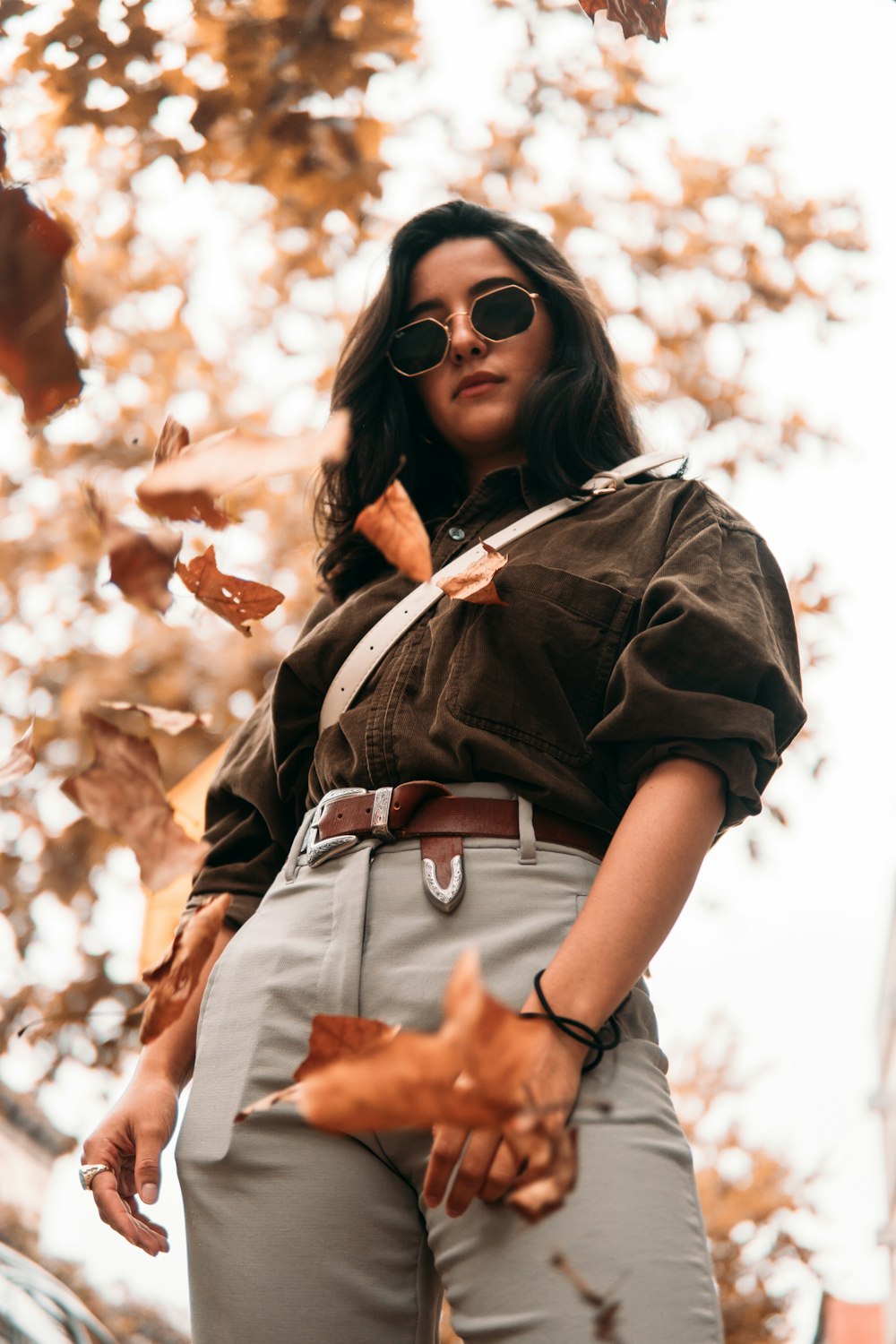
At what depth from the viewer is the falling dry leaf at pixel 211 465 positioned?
1530 millimetres

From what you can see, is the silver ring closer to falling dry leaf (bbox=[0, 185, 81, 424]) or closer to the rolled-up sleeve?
the rolled-up sleeve

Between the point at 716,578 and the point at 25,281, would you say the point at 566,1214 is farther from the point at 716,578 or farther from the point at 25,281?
the point at 25,281

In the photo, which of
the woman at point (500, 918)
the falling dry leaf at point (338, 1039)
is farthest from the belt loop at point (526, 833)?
the falling dry leaf at point (338, 1039)

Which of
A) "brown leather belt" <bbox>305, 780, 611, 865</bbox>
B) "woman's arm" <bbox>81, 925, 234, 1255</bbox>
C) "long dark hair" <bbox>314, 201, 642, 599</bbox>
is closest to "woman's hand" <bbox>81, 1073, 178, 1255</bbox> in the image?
"woman's arm" <bbox>81, 925, 234, 1255</bbox>

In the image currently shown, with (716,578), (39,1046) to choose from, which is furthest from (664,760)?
(39,1046)

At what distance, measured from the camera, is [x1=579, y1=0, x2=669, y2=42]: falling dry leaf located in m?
1.34

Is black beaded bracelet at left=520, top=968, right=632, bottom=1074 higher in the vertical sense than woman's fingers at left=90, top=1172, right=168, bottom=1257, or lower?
higher

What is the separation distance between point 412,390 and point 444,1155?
107cm

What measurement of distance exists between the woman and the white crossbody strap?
0.01m

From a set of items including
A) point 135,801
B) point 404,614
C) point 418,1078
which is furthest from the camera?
point 135,801

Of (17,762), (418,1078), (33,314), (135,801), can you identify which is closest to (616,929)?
(418,1078)

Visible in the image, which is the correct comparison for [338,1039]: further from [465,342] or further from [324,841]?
[465,342]

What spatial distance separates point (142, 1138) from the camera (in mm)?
1189

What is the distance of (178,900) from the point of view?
2.02 metres
